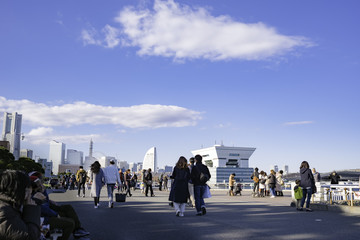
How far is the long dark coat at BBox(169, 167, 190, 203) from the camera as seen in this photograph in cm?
1086

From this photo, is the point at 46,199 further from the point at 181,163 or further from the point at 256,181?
the point at 256,181

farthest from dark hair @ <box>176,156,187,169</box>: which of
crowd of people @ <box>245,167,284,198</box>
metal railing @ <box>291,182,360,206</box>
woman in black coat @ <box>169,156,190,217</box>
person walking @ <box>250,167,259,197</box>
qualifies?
person walking @ <box>250,167,259,197</box>

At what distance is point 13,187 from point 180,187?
8079 millimetres

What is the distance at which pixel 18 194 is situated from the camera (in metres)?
3.20

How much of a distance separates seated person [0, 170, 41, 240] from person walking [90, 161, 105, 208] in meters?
10.3

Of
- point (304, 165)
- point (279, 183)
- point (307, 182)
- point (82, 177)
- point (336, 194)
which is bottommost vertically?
point (336, 194)

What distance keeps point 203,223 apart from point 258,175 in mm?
14450

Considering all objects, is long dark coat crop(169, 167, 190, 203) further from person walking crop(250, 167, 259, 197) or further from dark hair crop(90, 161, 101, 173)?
person walking crop(250, 167, 259, 197)

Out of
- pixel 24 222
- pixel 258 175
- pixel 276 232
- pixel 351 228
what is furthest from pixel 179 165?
pixel 258 175

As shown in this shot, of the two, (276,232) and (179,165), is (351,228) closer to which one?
(276,232)

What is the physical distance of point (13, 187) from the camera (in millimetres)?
3197

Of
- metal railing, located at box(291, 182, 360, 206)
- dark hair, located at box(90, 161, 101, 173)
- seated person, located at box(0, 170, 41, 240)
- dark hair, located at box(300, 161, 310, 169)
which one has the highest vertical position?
dark hair, located at box(300, 161, 310, 169)

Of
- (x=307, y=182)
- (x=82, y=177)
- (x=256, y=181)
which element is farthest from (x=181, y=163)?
(x=82, y=177)

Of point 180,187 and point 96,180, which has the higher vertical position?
point 96,180
